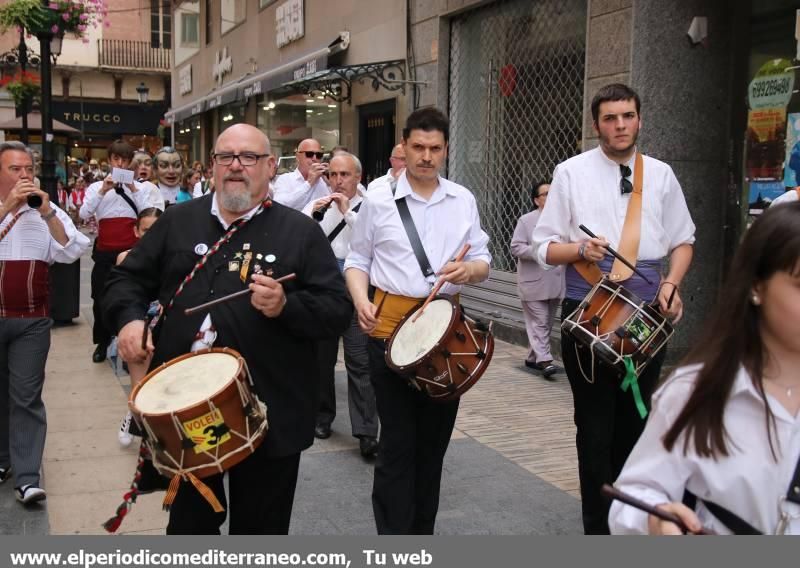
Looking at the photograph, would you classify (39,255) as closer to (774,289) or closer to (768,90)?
(774,289)

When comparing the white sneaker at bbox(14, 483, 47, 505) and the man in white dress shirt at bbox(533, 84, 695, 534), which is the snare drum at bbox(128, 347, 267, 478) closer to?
the man in white dress shirt at bbox(533, 84, 695, 534)

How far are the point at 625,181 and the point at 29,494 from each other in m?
3.60

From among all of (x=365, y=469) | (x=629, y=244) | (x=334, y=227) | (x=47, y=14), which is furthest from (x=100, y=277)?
(x=629, y=244)

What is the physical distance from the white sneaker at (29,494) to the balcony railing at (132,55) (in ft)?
130

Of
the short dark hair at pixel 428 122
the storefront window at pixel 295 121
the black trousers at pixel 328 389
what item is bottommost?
the black trousers at pixel 328 389

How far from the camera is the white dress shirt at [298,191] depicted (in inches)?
298

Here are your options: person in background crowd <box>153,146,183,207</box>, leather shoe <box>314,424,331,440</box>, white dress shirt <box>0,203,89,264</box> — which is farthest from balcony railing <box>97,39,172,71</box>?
white dress shirt <box>0,203,89,264</box>

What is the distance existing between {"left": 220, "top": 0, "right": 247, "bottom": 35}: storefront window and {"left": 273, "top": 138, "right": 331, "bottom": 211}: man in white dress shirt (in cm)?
1457

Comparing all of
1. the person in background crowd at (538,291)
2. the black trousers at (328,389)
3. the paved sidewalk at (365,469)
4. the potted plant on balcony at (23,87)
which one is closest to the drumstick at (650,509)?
the paved sidewalk at (365,469)

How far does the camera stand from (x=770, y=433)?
1988 millimetres

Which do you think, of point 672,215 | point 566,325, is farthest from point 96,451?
point 672,215

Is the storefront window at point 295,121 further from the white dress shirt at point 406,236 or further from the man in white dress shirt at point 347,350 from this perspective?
the white dress shirt at point 406,236

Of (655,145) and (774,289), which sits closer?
(774,289)

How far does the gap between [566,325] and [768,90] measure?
483 centimetres
